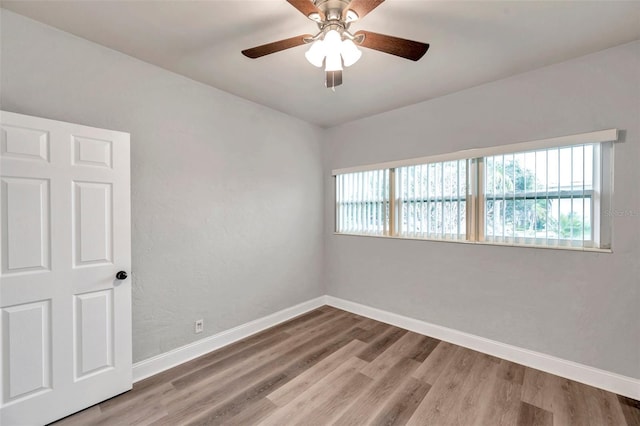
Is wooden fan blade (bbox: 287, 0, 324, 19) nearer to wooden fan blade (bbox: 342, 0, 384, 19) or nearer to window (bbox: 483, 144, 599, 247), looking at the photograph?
wooden fan blade (bbox: 342, 0, 384, 19)

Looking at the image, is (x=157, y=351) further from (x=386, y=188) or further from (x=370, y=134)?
(x=370, y=134)

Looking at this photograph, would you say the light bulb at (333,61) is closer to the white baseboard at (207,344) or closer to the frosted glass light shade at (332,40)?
the frosted glass light shade at (332,40)

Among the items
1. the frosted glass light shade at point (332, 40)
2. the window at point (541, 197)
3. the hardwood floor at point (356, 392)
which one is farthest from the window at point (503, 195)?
the frosted glass light shade at point (332, 40)

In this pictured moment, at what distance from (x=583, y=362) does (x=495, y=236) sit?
1.17m

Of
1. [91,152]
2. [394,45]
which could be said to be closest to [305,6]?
[394,45]

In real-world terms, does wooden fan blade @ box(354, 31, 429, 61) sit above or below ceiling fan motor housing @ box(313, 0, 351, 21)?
below

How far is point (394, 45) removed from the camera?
153 centimetres

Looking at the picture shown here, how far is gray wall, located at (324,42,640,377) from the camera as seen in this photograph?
200cm

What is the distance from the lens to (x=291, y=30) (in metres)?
1.86

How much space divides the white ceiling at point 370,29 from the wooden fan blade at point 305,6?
1.08 feet

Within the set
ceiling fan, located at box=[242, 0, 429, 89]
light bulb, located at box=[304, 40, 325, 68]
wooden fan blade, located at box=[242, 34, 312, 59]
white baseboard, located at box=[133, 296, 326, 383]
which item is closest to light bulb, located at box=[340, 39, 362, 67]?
ceiling fan, located at box=[242, 0, 429, 89]

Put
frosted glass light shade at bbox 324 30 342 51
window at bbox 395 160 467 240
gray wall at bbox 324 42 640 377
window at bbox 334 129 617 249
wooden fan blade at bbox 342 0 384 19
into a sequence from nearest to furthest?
1. wooden fan blade at bbox 342 0 384 19
2. frosted glass light shade at bbox 324 30 342 51
3. gray wall at bbox 324 42 640 377
4. window at bbox 334 129 617 249
5. window at bbox 395 160 467 240

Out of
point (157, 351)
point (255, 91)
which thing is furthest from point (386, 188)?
point (157, 351)

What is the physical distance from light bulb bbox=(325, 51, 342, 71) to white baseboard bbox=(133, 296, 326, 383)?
2657 millimetres
